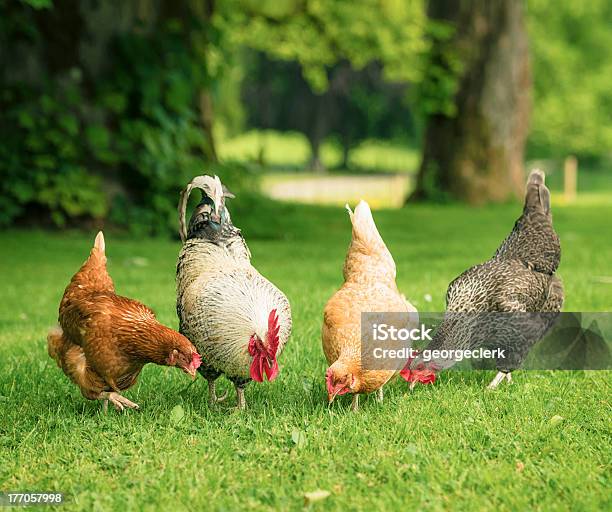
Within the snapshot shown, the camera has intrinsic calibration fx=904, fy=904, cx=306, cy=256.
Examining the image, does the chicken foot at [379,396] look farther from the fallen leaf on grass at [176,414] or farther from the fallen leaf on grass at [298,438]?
the fallen leaf on grass at [176,414]

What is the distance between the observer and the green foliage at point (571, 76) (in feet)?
135

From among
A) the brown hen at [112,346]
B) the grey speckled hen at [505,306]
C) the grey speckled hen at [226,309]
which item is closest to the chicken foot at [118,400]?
the brown hen at [112,346]

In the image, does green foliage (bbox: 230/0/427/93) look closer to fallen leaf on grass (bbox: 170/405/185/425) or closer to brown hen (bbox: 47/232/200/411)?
brown hen (bbox: 47/232/200/411)

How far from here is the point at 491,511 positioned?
376 cm

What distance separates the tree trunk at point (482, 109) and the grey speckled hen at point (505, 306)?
43.4 ft

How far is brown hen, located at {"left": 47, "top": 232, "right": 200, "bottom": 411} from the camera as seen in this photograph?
4789 mm

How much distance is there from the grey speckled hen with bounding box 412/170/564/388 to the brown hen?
4.59ft

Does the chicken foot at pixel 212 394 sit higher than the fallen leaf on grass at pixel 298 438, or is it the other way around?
the fallen leaf on grass at pixel 298 438

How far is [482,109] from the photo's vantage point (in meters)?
18.8

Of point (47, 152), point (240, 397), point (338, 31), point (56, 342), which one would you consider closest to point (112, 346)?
point (56, 342)

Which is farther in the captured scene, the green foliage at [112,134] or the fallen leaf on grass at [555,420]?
the green foliage at [112,134]

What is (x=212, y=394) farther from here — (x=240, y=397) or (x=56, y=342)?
(x=56, y=342)

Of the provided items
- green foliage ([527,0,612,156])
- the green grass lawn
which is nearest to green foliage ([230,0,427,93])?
the green grass lawn

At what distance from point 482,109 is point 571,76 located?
26.5 m
